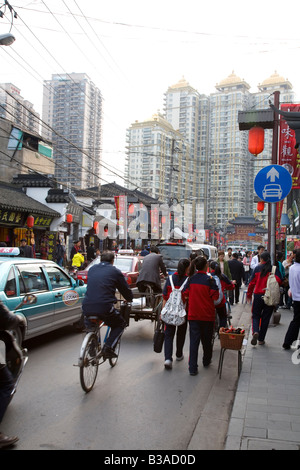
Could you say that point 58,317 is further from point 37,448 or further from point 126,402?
point 37,448

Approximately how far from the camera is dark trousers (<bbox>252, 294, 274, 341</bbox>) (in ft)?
25.6

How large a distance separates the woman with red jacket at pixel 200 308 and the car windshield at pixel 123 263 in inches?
187

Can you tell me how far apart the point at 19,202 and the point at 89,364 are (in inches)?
684

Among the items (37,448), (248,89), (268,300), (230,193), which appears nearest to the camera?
(37,448)

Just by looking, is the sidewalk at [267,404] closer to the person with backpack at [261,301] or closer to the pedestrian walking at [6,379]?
the person with backpack at [261,301]

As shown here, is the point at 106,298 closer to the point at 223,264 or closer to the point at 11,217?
the point at 223,264

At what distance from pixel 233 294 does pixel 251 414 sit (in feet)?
36.2

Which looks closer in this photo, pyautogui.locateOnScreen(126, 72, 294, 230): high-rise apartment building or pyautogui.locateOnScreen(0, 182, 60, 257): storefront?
pyautogui.locateOnScreen(0, 182, 60, 257): storefront

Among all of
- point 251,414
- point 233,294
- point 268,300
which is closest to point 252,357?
point 268,300

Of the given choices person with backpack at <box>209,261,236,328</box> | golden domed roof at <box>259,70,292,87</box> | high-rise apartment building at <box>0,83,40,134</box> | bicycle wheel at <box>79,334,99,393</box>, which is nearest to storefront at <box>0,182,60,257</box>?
high-rise apartment building at <box>0,83,40,134</box>

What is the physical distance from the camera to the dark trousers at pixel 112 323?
5633 millimetres

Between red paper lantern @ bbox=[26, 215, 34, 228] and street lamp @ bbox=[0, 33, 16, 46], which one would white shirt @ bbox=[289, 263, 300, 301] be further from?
red paper lantern @ bbox=[26, 215, 34, 228]

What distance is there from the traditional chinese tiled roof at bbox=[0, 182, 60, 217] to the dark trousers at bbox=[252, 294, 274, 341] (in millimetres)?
14202

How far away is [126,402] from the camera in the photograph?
196 inches
